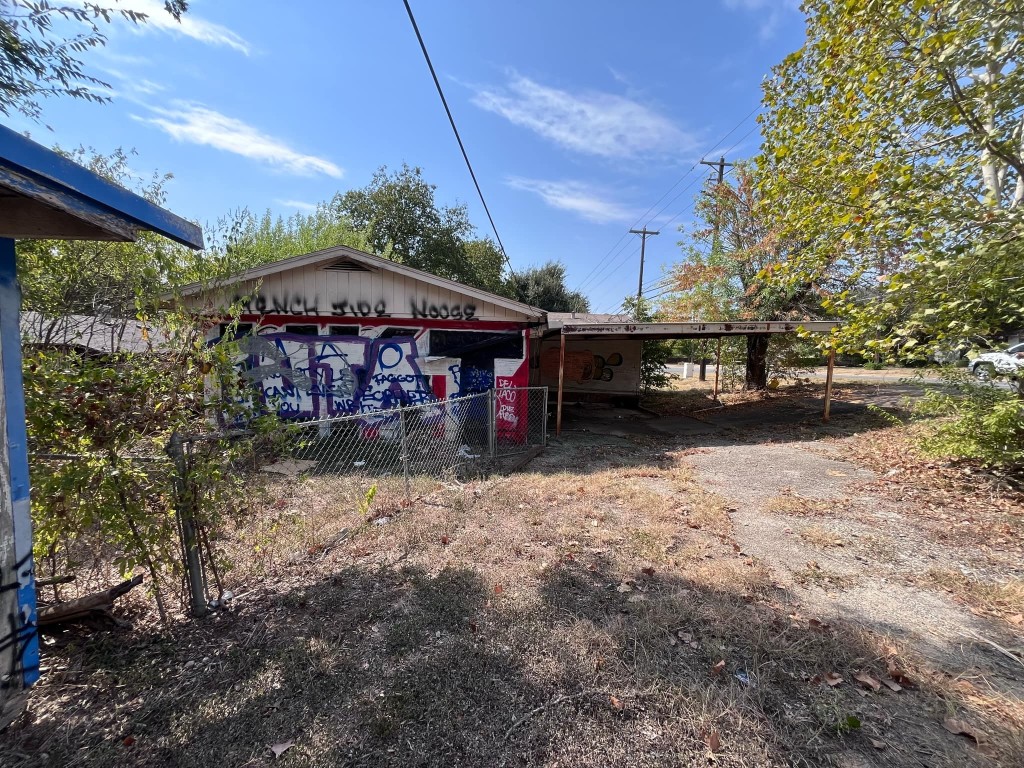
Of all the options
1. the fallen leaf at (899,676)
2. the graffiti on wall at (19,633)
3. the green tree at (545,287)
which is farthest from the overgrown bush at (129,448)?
the green tree at (545,287)

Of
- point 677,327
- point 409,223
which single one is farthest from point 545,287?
point 677,327

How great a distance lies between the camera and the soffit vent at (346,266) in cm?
779

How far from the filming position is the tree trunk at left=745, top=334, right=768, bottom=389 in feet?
52.5

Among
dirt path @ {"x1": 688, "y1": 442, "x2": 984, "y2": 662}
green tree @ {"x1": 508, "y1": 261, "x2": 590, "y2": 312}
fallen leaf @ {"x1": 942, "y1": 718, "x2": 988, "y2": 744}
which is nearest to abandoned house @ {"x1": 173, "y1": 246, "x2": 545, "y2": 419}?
dirt path @ {"x1": 688, "y1": 442, "x2": 984, "y2": 662}

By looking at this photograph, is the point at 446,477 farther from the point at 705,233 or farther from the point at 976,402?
the point at 705,233

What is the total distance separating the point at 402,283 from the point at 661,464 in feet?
19.1

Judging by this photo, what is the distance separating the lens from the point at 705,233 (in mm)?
16859

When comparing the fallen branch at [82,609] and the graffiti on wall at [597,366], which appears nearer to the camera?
the fallen branch at [82,609]

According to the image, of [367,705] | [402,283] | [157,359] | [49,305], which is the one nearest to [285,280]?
[402,283]

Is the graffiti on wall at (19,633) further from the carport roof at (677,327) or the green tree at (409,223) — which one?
the green tree at (409,223)

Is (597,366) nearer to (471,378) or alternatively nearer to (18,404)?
(471,378)

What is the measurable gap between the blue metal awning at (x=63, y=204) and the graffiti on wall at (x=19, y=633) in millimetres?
1616

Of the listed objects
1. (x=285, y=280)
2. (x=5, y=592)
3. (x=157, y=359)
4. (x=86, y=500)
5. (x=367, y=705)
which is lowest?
(x=367, y=705)

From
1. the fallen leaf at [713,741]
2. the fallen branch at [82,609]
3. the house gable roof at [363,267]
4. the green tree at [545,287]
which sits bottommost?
the fallen leaf at [713,741]
